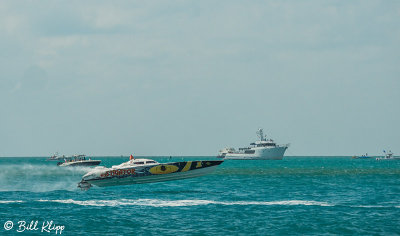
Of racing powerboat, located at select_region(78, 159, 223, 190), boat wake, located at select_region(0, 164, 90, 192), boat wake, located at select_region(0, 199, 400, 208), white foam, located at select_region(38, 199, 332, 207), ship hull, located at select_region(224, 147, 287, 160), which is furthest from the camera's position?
ship hull, located at select_region(224, 147, 287, 160)

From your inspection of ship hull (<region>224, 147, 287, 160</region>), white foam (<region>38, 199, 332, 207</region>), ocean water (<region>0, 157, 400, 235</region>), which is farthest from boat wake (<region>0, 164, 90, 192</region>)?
ship hull (<region>224, 147, 287, 160</region>)

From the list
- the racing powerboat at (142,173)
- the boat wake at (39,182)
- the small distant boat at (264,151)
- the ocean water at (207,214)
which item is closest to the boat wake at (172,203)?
the ocean water at (207,214)

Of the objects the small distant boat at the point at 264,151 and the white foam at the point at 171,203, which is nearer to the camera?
the white foam at the point at 171,203

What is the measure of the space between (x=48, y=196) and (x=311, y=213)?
1912cm

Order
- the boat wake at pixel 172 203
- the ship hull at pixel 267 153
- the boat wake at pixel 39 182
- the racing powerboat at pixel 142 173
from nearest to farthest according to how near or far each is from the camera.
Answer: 1. the boat wake at pixel 172 203
2. the racing powerboat at pixel 142 173
3. the boat wake at pixel 39 182
4. the ship hull at pixel 267 153

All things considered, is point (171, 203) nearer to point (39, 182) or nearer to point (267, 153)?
point (39, 182)

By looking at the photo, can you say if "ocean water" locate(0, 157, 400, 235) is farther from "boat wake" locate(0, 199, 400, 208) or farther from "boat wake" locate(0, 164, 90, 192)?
"boat wake" locate(0, 164, 90, 192)

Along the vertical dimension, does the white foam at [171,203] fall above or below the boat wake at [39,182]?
below

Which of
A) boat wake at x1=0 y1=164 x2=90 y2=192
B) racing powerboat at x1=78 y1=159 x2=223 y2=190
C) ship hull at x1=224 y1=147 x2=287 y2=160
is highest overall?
ship hull at x1=224 y1=147 x2=287 y2=160

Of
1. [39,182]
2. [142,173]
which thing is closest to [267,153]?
[39,182]

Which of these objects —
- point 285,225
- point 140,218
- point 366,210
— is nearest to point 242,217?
point 285,225

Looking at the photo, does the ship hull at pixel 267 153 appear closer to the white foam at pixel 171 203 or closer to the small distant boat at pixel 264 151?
the small distant boat at pixel 264 151

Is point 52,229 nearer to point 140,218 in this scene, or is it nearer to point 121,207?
point 140,218

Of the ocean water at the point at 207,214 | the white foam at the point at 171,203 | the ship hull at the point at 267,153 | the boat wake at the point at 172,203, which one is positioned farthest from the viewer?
the ship hull at the point at 267,153
